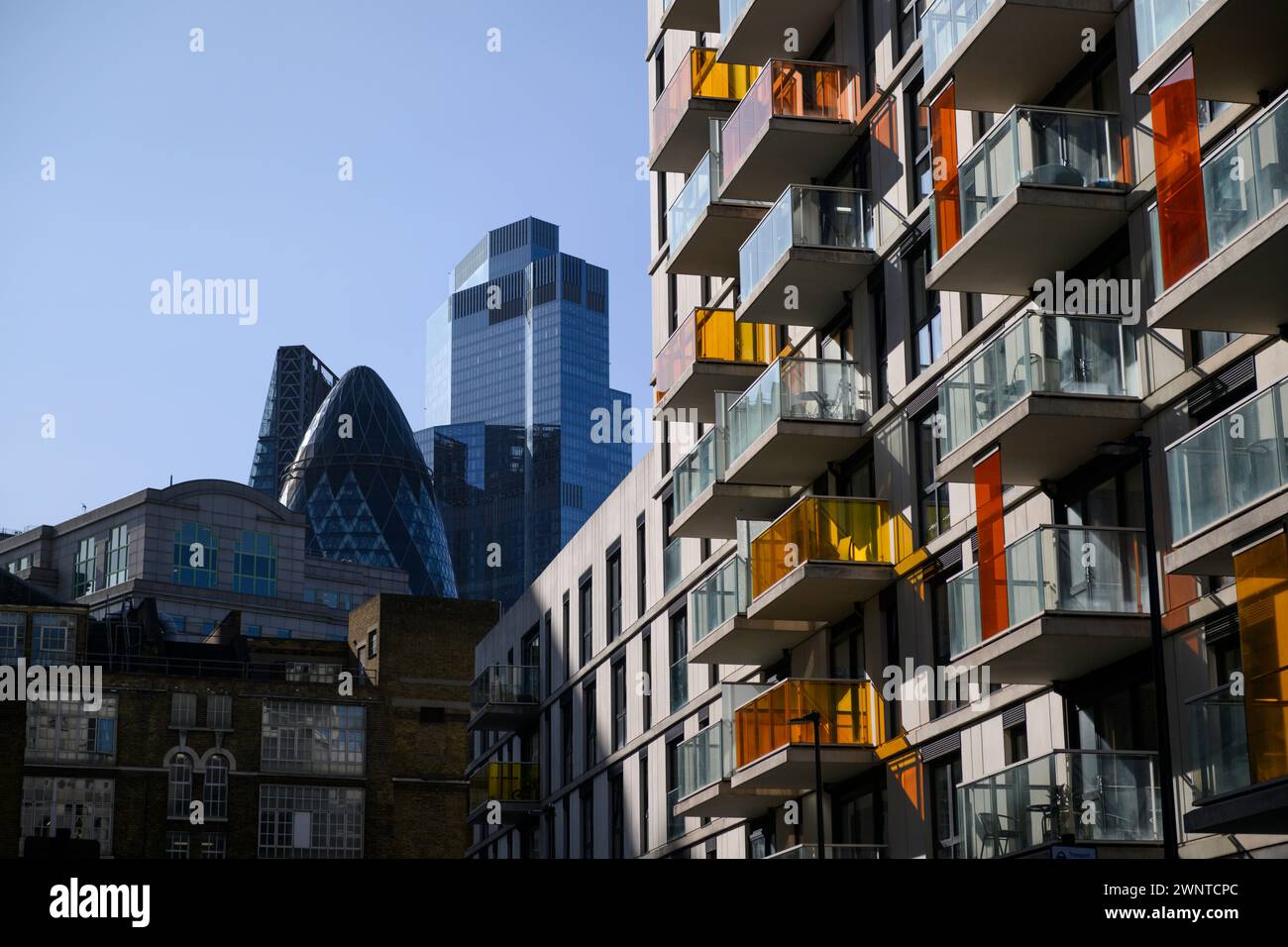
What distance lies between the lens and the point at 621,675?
155ft

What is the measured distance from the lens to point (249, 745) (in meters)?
Answer: 90.8

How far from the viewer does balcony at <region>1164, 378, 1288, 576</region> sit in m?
18.1

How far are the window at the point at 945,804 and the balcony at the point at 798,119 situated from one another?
439 inches

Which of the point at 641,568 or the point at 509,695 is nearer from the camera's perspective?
the point at 641,568

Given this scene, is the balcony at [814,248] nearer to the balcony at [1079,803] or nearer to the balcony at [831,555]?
the balcony at [831,555]

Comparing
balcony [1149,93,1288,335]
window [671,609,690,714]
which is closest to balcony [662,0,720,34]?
window [671,609,690,714]

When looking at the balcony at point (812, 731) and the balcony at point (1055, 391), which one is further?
the balcony at point (812, 731)

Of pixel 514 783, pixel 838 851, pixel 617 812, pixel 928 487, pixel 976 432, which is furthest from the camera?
pixel 514 783

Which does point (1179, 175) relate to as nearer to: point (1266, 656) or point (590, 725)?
point (1266, 656)

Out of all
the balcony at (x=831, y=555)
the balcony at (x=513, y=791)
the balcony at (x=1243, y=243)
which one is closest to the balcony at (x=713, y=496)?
the balcony at (x=831, y=555)

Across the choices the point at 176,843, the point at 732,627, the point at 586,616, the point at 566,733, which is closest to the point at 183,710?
the point at 176,843

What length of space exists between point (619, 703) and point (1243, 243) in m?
30.5

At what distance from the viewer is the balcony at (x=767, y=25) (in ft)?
110

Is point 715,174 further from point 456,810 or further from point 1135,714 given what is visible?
point 456,810
